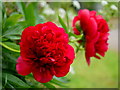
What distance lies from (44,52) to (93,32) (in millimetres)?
150

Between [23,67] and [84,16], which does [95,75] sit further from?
[23,67]

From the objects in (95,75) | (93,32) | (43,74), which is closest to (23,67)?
(43,74)

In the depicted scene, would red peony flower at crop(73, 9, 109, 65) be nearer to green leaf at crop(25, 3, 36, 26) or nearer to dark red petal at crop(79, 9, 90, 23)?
dark red petal at crop(79, 9, 90, 23)

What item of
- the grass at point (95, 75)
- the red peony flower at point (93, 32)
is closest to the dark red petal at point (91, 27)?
the red peony flower at point (93, 32)

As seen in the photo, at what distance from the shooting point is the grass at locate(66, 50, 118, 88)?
4.50 feet

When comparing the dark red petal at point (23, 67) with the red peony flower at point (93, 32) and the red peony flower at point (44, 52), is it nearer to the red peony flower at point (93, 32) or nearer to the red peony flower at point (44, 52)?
the red peony flower at point (44, 52)

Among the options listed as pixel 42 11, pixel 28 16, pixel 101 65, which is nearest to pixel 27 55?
pixel 28 16

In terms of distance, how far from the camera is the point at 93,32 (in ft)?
1.52

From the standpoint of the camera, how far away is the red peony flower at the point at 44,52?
35 cm

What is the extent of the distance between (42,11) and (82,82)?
657 mm

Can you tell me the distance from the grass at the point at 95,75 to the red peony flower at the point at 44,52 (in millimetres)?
933

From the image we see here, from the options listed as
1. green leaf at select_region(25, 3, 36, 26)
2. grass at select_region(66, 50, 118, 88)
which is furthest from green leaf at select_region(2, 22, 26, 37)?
grass at select_region(66, 50, 118, 88)

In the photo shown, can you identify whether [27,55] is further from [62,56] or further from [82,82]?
[82,82]

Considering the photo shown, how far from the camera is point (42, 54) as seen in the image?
1.17 feet
